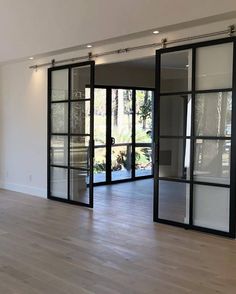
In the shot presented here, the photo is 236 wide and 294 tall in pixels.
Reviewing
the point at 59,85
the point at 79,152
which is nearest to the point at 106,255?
the point at 79,152

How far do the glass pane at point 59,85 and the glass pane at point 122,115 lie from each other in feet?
7.26

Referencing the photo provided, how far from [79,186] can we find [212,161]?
2769mm

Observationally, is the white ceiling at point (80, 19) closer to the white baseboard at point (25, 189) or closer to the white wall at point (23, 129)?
the white wall at point (23, 129)

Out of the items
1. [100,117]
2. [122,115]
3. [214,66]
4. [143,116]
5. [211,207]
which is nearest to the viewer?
[214,66]

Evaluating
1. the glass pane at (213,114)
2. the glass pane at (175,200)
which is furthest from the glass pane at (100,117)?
the glass pane at (213,114)

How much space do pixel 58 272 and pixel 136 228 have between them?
1782 mm

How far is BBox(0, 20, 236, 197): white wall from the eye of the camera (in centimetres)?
762

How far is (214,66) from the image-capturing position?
16.4 feet

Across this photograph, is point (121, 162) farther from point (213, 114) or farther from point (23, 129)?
point (213, 114)

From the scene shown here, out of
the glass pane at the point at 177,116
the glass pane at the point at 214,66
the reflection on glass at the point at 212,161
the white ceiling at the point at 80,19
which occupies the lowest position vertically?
the reflection on glass at the point at 212,161

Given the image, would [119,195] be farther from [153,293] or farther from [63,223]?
[153,293]

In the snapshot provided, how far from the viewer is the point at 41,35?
671cm

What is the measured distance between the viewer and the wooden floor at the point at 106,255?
3504 mm

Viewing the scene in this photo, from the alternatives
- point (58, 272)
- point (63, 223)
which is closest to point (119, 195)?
point (63, 223)
